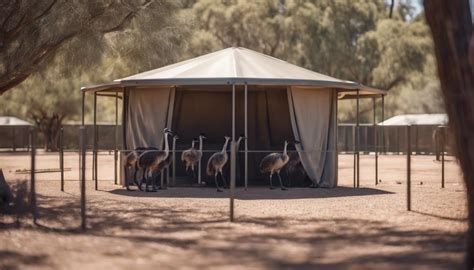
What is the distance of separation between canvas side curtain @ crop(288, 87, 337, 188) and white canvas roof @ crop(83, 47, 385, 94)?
609mm

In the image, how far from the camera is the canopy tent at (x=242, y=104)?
19.4m

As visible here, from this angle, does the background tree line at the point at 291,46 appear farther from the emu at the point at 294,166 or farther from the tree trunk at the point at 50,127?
the emu at the point at 294,166

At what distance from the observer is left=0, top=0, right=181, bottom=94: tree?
1780cm

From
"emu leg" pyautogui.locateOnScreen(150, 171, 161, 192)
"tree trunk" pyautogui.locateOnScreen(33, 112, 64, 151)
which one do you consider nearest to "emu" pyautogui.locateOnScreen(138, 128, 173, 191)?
"emu leg" pyautogui.locateOnScreen(150, 171, 161, 192)

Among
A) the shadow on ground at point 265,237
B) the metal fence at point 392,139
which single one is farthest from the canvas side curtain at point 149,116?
the metal fence at point 392,139

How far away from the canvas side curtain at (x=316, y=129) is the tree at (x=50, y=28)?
15.7 ft

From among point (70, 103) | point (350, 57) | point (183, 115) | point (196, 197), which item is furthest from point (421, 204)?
point (70, 103)

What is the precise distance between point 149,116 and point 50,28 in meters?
3.45

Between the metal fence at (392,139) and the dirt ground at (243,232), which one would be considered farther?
the metal fence at (392,139)

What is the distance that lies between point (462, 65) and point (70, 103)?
4446cm

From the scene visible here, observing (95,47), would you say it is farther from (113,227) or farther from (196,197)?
(113,227)

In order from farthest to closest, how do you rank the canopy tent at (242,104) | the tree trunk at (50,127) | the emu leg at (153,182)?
1. the tree trunk at (50,127)
2. the canopy tent at (242,104)
3. the emu leg at (153,182)

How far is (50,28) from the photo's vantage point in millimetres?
18953

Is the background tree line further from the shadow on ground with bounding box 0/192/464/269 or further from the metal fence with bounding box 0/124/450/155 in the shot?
the shadow on ground with bounding box 0/192/464/269
